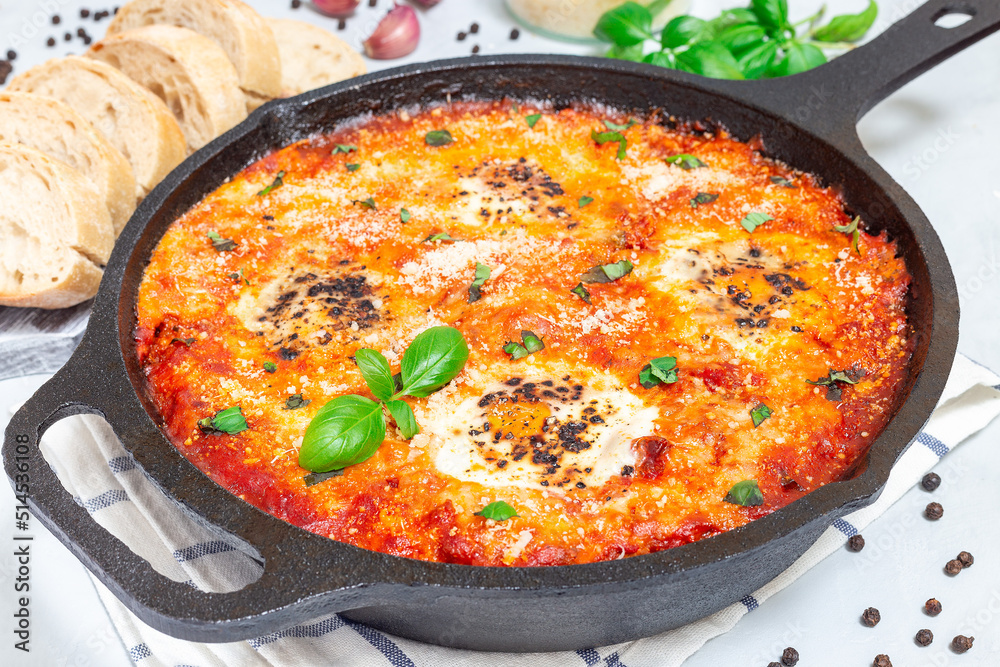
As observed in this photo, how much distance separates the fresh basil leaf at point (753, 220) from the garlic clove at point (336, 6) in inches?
109

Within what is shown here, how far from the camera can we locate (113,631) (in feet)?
7.86

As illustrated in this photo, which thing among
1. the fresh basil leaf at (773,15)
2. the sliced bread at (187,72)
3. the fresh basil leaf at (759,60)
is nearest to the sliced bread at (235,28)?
the sliced bread at (187,72)

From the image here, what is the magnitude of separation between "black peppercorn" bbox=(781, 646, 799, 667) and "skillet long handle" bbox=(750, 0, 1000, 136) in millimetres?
1623

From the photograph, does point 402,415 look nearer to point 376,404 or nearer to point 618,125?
point 376,404

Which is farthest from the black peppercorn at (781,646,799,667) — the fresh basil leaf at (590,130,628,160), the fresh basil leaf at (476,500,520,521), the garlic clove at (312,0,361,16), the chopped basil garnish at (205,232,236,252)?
the garlic clove at (312,0,361,16)

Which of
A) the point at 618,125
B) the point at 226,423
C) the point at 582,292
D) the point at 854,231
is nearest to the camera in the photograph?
A: the point at 226,423

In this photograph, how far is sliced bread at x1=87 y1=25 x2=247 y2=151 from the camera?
11.6 ft

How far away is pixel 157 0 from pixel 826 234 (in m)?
3.00

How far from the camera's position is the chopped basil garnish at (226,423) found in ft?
7.39

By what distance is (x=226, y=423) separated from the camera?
225 cm

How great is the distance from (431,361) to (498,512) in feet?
1.45

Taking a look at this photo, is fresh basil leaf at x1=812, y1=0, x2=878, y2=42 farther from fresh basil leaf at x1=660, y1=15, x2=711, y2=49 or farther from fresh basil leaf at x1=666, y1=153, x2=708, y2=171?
fresh basil leaf at x1=666, y1=153, x2=708, y2=171

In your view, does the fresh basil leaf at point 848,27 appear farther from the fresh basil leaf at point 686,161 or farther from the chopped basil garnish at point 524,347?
the chopped basil garnish at point 524,347

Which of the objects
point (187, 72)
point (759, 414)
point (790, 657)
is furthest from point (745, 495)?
point (187, 72)
